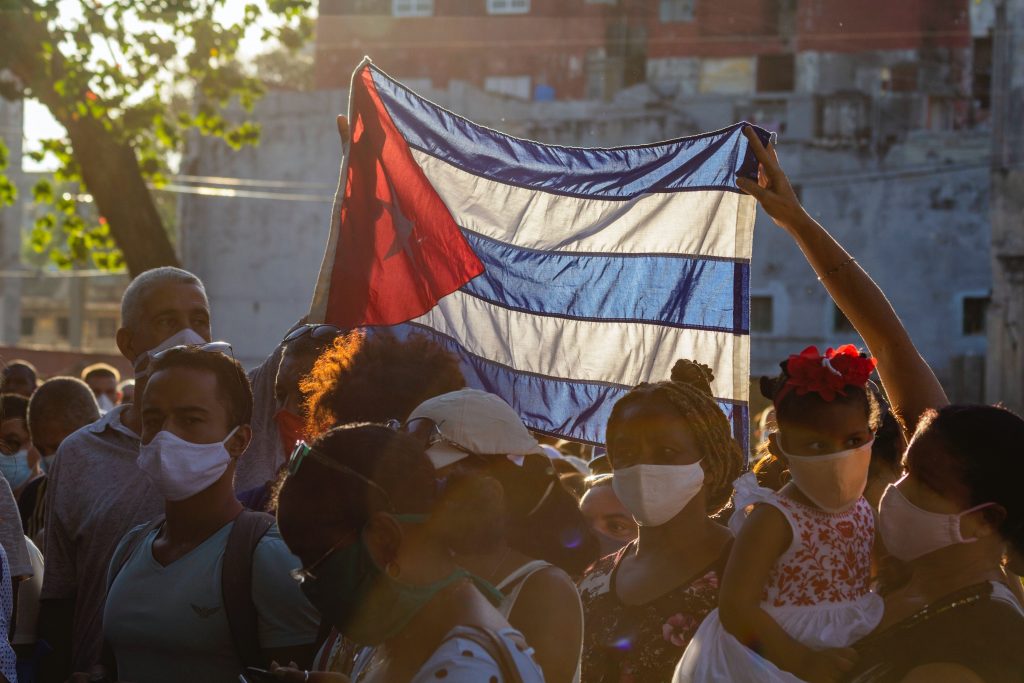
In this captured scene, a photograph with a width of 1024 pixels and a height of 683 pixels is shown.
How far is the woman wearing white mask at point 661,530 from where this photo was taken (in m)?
3.77

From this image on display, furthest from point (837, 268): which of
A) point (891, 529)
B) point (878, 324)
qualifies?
point (891, 529)

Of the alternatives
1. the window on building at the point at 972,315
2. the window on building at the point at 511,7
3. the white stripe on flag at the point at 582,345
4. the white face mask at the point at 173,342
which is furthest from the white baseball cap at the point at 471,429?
the window on building at the point at 511,7

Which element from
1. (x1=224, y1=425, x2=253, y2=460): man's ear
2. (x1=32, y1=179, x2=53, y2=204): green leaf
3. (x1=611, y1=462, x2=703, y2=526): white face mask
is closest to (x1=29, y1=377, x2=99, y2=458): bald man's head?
(x1=224, y1=425, x2=253, y2=460): man's ear

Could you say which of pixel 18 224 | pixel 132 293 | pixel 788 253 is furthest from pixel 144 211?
pixel 18 224

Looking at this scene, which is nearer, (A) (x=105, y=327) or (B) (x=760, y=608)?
(B) (x=760, y=608)

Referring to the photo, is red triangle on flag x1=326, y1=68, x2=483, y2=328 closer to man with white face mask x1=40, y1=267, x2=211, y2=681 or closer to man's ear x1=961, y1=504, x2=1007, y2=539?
man with white face mask x1=40, y1=267, x2=211, y2=681

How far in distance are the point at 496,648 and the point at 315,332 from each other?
287cm

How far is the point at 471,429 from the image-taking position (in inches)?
141

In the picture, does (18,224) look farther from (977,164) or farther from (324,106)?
(977,164)

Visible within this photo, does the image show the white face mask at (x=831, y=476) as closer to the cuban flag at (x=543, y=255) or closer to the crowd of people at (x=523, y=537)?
the crowd of people at (x=523, y=537)

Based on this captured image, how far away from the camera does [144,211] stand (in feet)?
43.1

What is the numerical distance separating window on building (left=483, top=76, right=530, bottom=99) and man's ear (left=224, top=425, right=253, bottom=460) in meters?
40.5

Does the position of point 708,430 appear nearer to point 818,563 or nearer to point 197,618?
point 818,563

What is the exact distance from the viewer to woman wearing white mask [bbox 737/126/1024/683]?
2986 mm
